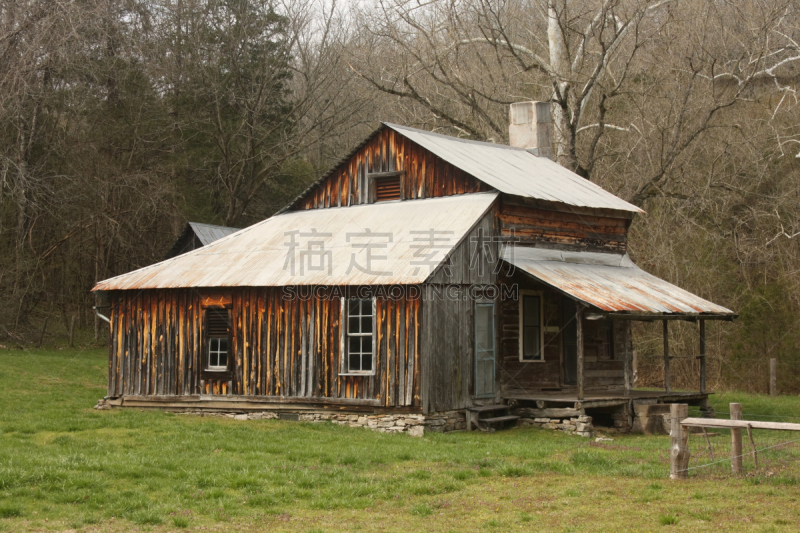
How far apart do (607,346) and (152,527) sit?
14.2 meters

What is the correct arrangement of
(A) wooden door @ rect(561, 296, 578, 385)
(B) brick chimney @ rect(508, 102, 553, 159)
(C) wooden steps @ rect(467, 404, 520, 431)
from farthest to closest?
(B) brick chimney @ rect(508, 102, 553, 159), (A) wooden door @ rect(561, 296, 578, 385), (C) wooden steps @ rect(467, 404, 520, 431)

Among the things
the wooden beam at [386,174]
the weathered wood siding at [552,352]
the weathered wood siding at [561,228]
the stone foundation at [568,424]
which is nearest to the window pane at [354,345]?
the weathered wood siding at [552,352]

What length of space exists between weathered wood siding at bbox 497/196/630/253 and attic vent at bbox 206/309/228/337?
6459 millimetres

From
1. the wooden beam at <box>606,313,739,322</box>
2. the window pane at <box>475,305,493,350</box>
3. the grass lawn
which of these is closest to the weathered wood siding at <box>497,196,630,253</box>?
the window pane at <box>475,305,493,350</box>

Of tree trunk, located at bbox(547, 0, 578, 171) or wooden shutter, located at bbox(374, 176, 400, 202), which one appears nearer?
wooden shutter, located at bbox(374, 176, 400, 202)

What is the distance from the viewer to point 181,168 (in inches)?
1524

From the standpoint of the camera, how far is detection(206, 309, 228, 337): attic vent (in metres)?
19.8

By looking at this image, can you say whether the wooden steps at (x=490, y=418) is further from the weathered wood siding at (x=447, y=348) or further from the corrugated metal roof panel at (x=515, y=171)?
the corrugated metal roof panel at (x=515, y=171)

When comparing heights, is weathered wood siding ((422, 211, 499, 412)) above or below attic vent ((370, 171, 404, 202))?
below

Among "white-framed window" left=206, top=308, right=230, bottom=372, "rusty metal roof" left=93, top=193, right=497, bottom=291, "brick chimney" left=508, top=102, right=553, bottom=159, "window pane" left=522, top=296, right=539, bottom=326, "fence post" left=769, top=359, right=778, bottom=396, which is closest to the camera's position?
"rusty metal roof" left=93, top=193, right=497, bottom=291

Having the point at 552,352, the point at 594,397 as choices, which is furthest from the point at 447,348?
the point at 552,352

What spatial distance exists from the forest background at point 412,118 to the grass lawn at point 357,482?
12.4 metres

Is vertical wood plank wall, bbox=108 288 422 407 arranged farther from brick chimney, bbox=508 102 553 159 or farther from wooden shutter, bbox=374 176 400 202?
brick chimney, bbox=508 102 553 159

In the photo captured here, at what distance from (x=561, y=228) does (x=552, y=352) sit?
2.84m
